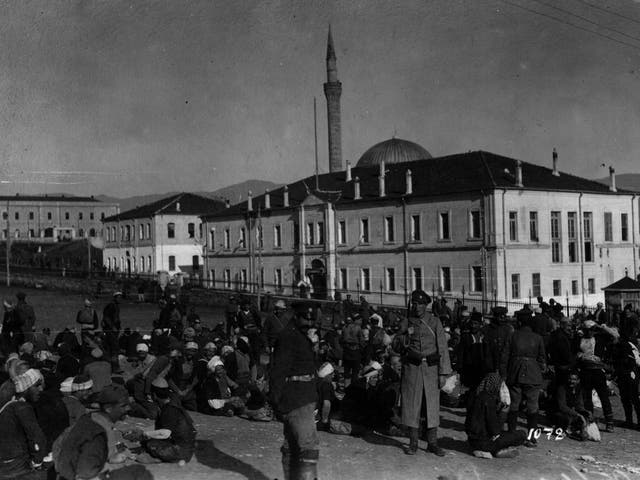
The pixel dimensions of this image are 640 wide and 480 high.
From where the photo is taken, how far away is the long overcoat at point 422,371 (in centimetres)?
930

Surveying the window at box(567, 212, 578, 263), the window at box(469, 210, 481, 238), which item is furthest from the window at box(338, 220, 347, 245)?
the window at box(567, 212, 578, 263)

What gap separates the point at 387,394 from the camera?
1093 cm

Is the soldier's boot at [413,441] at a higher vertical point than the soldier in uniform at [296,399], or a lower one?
lower

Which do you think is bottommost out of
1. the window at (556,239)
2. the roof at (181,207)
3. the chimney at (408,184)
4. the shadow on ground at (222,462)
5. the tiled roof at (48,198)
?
the shadow on ground at (222,462)

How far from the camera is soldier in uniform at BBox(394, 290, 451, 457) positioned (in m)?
9.31

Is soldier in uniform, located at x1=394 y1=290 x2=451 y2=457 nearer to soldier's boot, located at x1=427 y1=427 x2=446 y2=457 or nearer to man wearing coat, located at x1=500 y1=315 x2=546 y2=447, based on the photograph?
soldier's boot, located at x1=427 y1=427 x2=446 y2=457

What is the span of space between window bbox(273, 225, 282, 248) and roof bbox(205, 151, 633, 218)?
1954mm

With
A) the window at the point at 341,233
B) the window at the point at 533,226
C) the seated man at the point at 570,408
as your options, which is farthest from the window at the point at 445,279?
the seated man at the point at 570,408

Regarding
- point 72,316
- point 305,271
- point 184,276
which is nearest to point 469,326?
point 72,316

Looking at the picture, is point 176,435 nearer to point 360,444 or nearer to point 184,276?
point 360,444

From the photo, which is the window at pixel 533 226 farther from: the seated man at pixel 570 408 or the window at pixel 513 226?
the seated man at pixel 570 408

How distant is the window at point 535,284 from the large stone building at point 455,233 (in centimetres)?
5

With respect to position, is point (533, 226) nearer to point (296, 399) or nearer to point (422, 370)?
point (422, 370)

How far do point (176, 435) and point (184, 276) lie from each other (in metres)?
48.7
